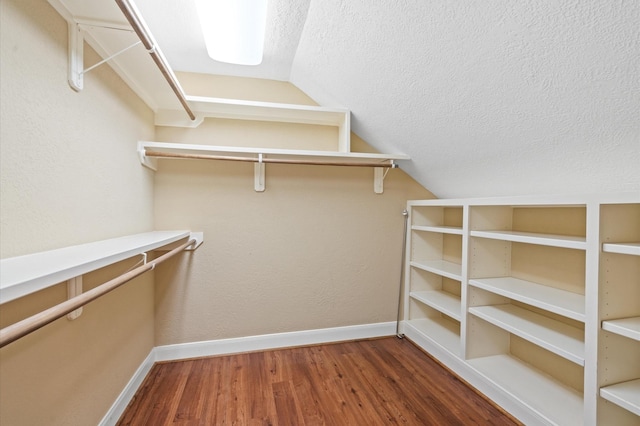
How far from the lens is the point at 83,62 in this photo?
1174mm

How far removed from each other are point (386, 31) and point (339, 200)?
1.31 meters

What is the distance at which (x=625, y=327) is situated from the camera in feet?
3.64

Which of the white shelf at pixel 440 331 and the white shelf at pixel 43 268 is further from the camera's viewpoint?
the white shelf at pixel 440 331

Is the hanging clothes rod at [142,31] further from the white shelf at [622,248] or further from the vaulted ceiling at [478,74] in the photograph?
the white shelf at [622,248]

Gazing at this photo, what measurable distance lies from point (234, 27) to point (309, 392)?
6.81ft

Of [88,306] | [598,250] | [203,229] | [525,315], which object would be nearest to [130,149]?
[203,229]

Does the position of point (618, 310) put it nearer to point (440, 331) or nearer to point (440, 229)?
point (440, 229)

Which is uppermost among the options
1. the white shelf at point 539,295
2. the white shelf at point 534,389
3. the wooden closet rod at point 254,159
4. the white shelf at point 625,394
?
the wooden closet rod at point 254,159

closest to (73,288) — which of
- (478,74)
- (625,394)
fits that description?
(478,74)

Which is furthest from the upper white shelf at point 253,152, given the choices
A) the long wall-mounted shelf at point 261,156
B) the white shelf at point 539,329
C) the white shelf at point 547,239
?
the white shelf at point 539,329

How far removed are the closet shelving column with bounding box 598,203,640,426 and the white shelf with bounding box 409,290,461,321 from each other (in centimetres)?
80

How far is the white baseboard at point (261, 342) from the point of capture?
2090 mm

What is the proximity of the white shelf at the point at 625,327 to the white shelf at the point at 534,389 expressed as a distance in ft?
1.59

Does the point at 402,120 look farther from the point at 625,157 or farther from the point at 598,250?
the point at 598,250
